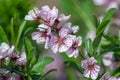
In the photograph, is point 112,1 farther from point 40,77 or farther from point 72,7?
point 40,77

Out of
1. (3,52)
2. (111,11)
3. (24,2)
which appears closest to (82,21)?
(24,2)

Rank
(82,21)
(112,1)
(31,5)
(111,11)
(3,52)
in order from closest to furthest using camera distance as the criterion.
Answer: (3,52) → (111,11) → (31,5) → (112,1) → (82,21)

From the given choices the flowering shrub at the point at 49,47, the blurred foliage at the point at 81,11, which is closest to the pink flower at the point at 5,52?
the flowering shrub at the point at 49,47

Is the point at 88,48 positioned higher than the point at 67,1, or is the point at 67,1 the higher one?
the point at 67,1

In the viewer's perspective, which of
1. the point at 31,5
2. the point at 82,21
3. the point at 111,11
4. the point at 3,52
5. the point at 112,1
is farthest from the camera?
the point at 82,21

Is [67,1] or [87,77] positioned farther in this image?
[67,1]

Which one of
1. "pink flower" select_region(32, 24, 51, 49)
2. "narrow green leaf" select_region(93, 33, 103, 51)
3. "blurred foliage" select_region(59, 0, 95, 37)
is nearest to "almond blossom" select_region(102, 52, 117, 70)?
"narrow green leaf" select_region(93, 33, 103, 51)

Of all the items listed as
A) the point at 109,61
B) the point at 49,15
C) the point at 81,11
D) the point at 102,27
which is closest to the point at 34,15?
the point at 49,15

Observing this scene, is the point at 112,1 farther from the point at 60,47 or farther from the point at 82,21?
the point at 60,47
